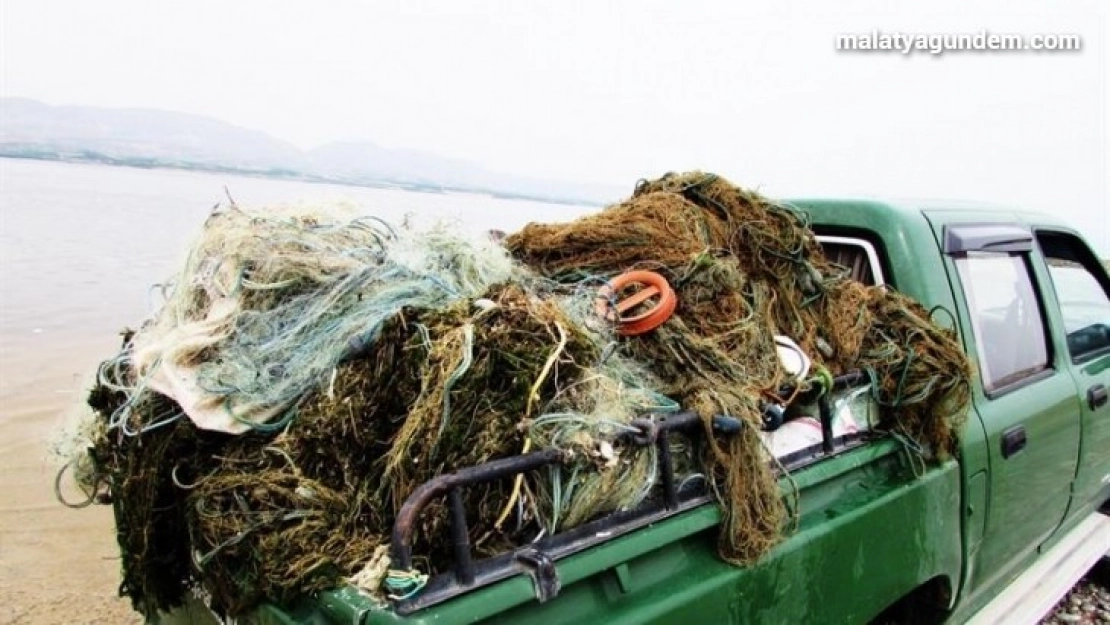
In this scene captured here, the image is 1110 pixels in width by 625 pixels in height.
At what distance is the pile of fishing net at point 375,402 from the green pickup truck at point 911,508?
0.28 ft

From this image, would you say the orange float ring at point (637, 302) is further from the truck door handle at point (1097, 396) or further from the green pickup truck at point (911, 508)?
the truck door handle at point (1097, 396)

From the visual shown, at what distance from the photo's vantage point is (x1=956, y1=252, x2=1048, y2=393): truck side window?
121 inches

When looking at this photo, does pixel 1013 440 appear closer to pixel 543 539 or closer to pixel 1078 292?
pixel 1078 292

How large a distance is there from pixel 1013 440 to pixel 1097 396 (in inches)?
40.2

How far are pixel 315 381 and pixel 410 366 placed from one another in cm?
23

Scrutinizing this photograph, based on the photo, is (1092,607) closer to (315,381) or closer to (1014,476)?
(1014,476)

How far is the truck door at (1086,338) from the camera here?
345 cm

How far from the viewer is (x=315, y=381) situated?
1.80 meters

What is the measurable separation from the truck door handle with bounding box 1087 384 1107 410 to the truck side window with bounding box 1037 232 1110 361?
0.16 metres

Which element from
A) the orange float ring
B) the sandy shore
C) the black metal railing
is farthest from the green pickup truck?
the sandy shore

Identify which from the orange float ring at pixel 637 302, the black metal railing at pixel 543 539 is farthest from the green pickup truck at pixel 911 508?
the orange float ring at pixel 637 302

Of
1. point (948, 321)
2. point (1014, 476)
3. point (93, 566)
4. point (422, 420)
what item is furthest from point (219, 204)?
point (93, 566)

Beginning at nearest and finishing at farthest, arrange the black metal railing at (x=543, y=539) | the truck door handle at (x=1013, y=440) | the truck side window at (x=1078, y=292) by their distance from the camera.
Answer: the black metal railing at (x=543, y=539) → the truck door handle at (x=1013, y=440) → the truck side window at (x=1078, y=292)

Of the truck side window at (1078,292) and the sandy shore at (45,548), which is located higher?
the truck side window at (1078,292)
